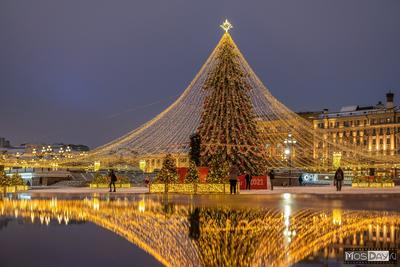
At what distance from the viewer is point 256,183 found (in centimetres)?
3872

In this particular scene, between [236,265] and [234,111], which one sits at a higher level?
[234,111]

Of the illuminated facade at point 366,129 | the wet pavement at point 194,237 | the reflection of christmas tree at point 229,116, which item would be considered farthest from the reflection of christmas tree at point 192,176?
the illuminated facade at point 366,129

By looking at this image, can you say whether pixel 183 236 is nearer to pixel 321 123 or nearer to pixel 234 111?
pixel 234 111

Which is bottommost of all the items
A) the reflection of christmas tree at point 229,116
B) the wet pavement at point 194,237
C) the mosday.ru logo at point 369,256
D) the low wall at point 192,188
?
the low wall at point 192,188

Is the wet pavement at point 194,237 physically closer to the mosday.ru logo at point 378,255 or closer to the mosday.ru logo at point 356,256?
the mosday.ru logo at point 356,256

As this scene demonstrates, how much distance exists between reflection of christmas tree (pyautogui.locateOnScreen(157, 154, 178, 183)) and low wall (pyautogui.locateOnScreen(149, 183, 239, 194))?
1.10ft

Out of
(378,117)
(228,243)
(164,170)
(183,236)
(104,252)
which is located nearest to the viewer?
(104,252)

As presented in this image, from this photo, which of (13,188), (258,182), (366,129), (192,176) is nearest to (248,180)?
(258,182)

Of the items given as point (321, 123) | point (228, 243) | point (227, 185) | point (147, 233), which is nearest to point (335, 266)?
point (228, 243)

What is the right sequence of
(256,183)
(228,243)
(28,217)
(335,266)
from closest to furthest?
(335,266)
(228,243)
(28,217)
(256,183)

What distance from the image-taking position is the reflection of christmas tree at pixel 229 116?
3912 cm

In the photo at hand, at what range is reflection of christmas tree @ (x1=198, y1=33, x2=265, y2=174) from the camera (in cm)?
3912

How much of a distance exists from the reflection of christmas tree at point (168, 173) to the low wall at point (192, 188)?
13.2 inches

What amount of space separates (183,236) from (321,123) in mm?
122185
